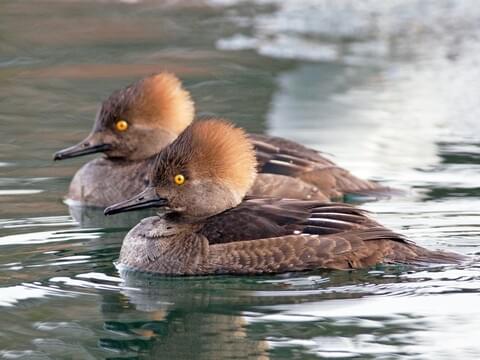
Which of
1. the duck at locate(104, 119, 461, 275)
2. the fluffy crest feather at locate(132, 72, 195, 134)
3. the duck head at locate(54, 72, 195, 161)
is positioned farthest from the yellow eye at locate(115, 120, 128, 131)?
the duck at locate(104, 119, 461, 275)

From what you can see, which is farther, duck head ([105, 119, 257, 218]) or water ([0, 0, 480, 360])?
duck head ([105, 119, 257, 218])

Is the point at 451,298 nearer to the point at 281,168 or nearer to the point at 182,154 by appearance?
the point at 182,154

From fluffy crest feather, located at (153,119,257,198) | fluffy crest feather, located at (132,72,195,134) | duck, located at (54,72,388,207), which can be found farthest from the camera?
fluffy crest feather, located at (132,72,195,134)

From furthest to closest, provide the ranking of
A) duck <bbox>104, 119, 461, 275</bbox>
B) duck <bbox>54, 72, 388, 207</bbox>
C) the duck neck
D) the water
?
duck <bbox>54, 72, 388, 207</bbox>
the duck neck
duck <bbox>104, 119, 461, 275</bbox>
the water

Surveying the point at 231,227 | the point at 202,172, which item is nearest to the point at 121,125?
the point at 202,172

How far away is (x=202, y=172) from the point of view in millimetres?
7711

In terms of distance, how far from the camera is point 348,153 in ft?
36.0

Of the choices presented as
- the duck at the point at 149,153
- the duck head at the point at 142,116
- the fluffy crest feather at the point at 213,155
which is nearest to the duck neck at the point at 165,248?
the fluffy crest feather at the point at 213,155

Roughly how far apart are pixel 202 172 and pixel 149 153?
2.69 m

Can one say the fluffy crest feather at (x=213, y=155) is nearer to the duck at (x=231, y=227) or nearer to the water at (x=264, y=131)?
the duck at (x=231, y=227)

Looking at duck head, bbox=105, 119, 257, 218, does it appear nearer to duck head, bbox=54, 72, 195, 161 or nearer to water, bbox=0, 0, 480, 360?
water, bbox=0, 0, 480, 360

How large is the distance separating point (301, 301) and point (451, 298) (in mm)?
804

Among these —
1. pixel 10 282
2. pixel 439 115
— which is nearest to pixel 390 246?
pixel 10 282

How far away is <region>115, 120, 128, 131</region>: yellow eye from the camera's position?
398 inches
